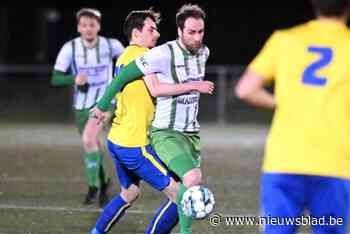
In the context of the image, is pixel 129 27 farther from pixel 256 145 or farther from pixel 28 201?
pixel 256 145

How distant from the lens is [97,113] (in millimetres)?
7137

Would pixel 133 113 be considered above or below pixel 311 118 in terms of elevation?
below

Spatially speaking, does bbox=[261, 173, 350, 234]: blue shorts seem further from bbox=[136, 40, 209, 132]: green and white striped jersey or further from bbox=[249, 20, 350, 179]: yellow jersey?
bbox=[136, 40, 209, 132]: green and white striped jersey

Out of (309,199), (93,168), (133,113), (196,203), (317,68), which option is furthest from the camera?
(93,168)

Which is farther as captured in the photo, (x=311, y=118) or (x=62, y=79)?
(x=62, y=79)

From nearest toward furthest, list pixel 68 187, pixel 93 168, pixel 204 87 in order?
1. pixel 204 87
2. pixel 93 168
3. pixel 68 187

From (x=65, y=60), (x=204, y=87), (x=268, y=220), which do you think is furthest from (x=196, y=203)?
(x=65, y=60)

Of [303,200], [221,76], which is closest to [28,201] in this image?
[303,200]

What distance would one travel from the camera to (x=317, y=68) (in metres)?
4.66

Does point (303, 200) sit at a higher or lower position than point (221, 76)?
higher

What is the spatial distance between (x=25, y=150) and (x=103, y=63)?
17.5 ft

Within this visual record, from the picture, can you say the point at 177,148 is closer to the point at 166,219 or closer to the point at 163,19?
the point at 166,219

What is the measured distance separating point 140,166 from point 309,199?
257 cm

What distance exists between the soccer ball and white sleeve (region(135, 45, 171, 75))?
3.20 feet
